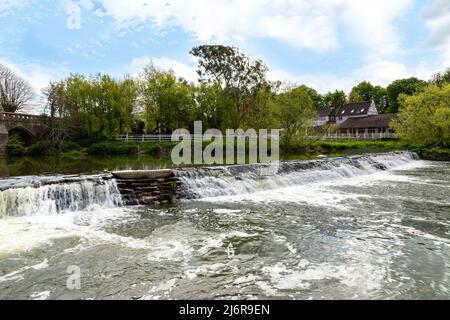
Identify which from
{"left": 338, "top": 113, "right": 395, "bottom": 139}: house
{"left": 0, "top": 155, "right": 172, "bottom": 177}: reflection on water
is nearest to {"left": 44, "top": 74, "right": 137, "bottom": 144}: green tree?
{"left": 0, "top": 155, "right": 172, "bottom": 177}: reflection on water

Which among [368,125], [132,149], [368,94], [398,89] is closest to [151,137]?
[132,149]

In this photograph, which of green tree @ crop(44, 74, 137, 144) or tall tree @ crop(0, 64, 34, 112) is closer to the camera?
green tree @ crop(44, 74, 137, 144)

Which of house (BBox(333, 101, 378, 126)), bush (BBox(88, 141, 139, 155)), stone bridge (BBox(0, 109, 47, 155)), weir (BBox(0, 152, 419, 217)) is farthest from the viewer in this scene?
house (BBox(333, 101, 378, 126))

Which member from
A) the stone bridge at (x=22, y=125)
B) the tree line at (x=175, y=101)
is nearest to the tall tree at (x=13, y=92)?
the tree line at (x=175, y=101)

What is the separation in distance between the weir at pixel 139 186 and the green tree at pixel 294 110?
54.9 feet

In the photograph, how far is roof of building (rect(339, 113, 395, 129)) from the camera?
193 feet

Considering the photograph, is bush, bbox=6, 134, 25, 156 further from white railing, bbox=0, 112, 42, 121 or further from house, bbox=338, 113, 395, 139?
house, bbox=338, 113, 395, 139

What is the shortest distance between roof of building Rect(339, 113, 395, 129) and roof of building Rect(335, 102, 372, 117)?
44.3 ft

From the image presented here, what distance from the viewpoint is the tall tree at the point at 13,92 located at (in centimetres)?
4459

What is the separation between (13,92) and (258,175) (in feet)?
146

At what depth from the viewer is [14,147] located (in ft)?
109

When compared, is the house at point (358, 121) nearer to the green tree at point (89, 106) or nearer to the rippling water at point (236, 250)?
the green tree at point (89, 106)

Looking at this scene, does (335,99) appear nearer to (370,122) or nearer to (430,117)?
(370,122)
